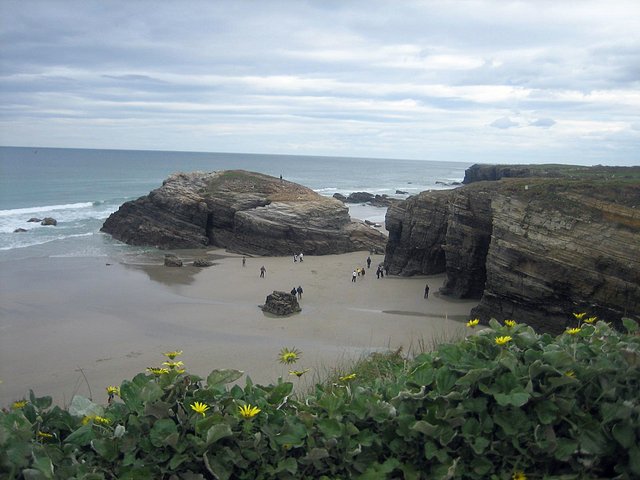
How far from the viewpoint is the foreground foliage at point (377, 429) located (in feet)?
11.5

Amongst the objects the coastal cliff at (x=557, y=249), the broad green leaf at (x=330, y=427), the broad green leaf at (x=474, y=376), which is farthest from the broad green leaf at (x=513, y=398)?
the coastal cliff at (x=557, y=249)

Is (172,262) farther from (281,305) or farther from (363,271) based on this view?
(281,305)

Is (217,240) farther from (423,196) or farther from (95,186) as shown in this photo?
(95,186)

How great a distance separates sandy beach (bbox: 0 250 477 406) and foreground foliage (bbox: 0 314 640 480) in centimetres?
659

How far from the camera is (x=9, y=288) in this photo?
87.2ft

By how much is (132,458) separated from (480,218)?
21977 millimetres

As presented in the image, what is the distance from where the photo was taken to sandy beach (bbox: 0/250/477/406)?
52.7 feet

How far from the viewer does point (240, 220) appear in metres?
38.9

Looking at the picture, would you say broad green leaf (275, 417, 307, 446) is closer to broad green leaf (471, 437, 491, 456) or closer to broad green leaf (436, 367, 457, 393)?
broad green leaf (436, 367, 457, 393)

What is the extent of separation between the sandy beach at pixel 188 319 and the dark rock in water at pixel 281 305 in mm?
412

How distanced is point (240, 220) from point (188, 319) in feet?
58.0

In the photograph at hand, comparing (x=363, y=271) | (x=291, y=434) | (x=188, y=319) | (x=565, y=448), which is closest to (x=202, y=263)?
(x=363, y=271)

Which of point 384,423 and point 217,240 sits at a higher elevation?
point 384,423

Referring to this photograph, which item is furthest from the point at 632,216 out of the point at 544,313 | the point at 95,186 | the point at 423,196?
the point at 95,186
